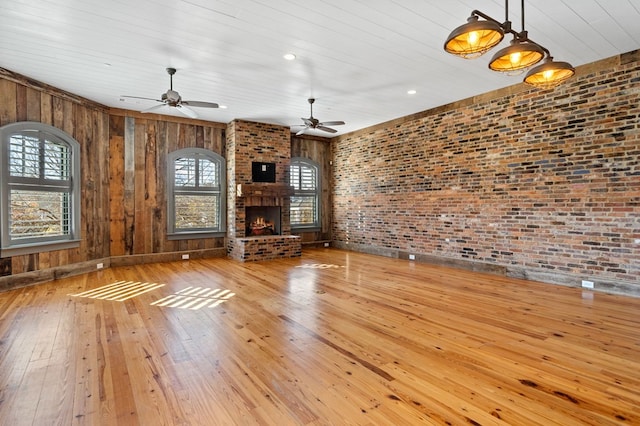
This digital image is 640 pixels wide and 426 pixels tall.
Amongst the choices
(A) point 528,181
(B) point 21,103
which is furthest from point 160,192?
(A) point 528,181

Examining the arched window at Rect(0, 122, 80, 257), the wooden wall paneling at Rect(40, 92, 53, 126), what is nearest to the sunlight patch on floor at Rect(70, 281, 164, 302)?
the arched window at Rect(0, 122, 80, 257)

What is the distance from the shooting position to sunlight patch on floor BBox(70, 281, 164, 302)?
4488 millimetres

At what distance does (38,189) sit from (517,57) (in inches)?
266

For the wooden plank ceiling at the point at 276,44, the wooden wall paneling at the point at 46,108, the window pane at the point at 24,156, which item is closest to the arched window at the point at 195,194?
the wooden plank ceiling at the point at 276,44

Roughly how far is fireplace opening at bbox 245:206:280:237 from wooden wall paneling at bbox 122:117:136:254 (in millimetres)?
2451

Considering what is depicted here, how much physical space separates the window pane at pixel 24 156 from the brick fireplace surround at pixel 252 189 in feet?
11.5

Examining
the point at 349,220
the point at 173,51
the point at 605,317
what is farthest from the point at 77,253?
the point at 605,317

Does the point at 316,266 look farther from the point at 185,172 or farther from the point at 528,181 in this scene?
the point at 528,181

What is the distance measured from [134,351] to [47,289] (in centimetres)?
329

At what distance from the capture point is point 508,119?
566cm

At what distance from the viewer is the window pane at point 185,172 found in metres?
7.42

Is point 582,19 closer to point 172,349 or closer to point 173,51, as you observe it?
point 173,51

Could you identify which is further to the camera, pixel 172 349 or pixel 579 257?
pixel 579 257

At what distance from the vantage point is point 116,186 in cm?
674
